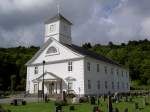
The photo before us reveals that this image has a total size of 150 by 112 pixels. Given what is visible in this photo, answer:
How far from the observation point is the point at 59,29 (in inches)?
2058

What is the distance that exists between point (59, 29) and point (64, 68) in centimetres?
858

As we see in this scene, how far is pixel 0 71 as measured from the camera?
72.6m

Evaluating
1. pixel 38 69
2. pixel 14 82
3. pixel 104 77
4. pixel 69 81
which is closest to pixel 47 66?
pixel 38 69

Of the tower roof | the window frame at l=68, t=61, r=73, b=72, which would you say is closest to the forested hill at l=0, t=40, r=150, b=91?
the tower roof

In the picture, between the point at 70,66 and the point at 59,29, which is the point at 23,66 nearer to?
the point at 59,29

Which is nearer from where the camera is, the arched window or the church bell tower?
the arched window

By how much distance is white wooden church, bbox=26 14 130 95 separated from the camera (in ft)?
153

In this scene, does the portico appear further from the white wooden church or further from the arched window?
the arched window

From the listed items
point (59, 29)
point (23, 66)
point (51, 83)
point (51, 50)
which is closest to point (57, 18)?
point (59, 29)

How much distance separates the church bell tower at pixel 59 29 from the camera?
172 ft

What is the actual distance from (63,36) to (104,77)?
11912 millimetres

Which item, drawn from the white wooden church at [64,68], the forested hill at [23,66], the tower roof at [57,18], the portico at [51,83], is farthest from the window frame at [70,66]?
the forested hill at [23,66]

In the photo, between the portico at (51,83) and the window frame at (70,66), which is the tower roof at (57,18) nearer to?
the window frame at (70,66)

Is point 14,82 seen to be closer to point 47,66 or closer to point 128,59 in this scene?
point 47,66
